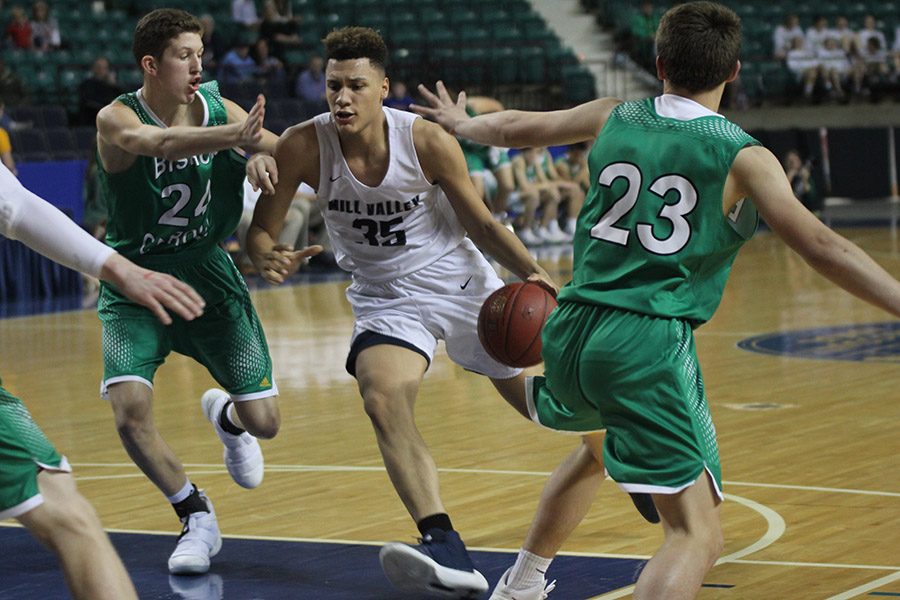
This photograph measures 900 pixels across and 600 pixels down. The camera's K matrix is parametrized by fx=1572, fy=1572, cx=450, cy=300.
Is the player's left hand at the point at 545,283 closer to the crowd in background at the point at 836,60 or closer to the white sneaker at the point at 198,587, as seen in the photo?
the white sneaker at the point at 198,587

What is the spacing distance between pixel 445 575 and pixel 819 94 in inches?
793

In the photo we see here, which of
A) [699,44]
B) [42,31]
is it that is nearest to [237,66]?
[42,31]

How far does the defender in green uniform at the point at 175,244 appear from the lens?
5262 mm

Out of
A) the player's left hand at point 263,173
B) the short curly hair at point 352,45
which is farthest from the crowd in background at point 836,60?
the player's left hand at point 263,173

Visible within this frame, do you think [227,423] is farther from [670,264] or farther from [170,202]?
[670,264]

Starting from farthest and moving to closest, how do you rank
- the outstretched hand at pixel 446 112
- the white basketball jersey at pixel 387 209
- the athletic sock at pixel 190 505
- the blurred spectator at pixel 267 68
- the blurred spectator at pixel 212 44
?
the blurred spectator at pixel 267 68 → the blurred spectator at pixel 212 44 → the athletic sock at pixel 190 505 → the white basketball jersey at pixel 387 209 → the outstretched hand at pixel 446 112

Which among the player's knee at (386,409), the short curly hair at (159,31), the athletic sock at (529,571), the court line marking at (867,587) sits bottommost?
the court line marking at (867,587)

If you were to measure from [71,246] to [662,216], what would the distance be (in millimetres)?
1342

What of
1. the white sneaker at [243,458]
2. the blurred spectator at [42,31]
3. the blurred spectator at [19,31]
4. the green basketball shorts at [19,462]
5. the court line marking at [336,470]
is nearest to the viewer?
the green basketball shorts at [19,462]

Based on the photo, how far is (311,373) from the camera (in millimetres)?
9570

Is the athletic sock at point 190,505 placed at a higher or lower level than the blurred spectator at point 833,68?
higher

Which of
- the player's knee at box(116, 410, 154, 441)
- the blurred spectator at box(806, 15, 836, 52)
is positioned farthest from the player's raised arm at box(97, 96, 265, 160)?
the blurred spectator at box(806, 15, 836, 52)

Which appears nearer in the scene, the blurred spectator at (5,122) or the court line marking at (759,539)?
the court line marking at (759,539)

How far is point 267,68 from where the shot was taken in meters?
18.7
